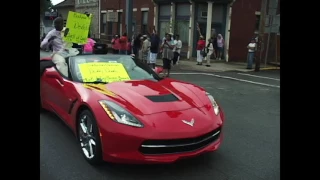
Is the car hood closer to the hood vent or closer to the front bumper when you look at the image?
the hood vent

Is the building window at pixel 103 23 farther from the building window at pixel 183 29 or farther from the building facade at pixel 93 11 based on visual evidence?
the building window at pixel 183 29

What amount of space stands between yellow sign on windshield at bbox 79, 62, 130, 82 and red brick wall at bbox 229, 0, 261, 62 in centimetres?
1661

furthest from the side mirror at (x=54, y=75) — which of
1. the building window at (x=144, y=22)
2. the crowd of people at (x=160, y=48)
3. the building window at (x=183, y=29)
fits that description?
the building window at (x=144, y=22)

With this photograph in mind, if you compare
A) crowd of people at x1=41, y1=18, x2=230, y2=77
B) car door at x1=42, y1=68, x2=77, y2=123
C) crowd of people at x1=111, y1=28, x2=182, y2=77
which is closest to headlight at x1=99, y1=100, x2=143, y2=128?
car door at x1=42, y1=68, x2=77, y2=123

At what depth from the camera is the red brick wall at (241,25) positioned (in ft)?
67.9

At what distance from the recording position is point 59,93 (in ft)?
16.6

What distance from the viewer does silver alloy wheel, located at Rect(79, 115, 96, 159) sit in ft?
13.1

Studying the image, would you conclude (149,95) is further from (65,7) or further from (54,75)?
(65,7)

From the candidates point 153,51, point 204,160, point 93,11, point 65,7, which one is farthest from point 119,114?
point 65,7

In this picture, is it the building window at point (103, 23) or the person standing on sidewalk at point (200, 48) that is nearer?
the person standing on sidewalk at point (200, 48)

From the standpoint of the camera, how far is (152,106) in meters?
3.97

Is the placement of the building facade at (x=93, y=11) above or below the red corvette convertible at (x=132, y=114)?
above

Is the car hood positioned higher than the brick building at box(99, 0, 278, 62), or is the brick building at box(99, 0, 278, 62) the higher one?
the brick building at box(99, 0, 278, 62)
